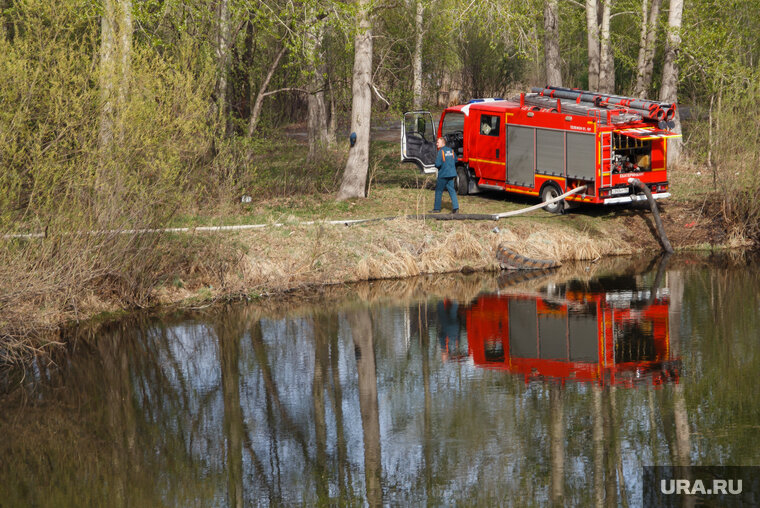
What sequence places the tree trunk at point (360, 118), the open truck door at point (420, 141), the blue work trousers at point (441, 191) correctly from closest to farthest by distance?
the blue work trousers at point (441, 191) < the tree trunk at point (360, 118) < the open truck door at point (420, 141)

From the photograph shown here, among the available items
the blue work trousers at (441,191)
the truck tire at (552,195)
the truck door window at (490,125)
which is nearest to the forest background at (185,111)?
the truck door window at (490,125)

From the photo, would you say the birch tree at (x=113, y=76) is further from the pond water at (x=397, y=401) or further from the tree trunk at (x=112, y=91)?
the pond water at (x=397, y=401)

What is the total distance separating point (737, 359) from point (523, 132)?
32.4 ft

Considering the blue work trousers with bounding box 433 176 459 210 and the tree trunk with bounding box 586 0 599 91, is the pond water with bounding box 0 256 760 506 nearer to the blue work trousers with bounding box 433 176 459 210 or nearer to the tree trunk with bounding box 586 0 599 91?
the blue work trousers with bounding box 433 176 459 210

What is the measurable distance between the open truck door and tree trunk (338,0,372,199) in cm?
144

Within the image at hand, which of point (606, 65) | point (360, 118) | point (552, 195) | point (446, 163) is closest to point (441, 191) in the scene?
point (446, 163)

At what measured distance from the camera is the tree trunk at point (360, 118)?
2111 cm

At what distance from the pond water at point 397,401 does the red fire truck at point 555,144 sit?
3.64 m

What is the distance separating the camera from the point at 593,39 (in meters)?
25.9

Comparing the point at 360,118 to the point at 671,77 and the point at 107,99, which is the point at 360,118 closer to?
the point at 107,99

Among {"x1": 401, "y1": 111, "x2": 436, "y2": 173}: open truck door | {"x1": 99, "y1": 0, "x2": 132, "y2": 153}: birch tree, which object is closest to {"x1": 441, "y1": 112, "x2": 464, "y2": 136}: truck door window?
{"x1": 401, "y1": 111, "x2": 436, "y2": 173}: open truck door

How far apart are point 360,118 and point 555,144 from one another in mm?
4529

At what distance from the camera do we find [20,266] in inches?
498

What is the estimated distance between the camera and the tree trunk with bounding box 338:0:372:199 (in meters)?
21.1
